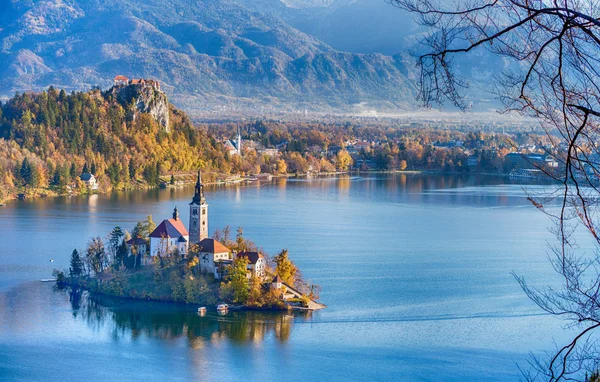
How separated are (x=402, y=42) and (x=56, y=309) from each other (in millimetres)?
72024

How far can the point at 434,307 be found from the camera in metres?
9.22

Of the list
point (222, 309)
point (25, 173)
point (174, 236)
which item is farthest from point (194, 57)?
point (222, 309)

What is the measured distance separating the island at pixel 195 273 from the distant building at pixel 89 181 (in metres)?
11.5

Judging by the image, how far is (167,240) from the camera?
9750mm

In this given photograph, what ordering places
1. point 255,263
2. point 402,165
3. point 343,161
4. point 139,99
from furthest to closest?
point 343,161, point 402,165, point 139,99, point 255,263

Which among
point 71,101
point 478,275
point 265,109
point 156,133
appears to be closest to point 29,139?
point 71,101

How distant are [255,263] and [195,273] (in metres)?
0.67

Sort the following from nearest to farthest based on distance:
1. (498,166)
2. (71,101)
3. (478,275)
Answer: (478,275) < (71,101) < (498,166)

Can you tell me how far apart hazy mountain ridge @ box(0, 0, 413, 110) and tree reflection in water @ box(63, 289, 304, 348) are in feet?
178

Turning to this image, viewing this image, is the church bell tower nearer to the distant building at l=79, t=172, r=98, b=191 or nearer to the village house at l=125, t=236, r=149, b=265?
the village house at l=125, t=236, r=149, b=265

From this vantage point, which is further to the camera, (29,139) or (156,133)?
(156,133)

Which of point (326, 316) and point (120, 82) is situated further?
point (120, 82)

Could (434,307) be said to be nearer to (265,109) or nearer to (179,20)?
(265,109)

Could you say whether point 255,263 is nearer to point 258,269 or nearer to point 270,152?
point 258,269
